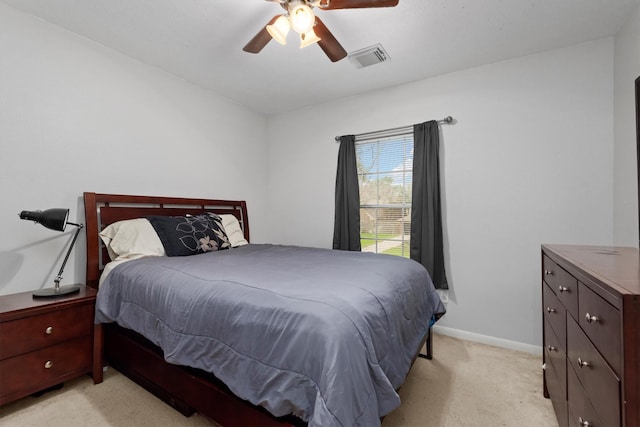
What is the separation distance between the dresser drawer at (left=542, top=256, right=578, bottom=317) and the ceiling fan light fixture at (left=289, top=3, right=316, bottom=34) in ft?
6.14

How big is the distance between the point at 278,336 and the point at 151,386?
133cm

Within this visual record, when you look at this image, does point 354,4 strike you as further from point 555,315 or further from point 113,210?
point 113,210

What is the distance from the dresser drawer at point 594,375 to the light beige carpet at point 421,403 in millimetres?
623

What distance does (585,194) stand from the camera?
2.29 meters

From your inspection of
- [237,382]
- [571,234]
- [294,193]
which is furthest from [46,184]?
[571,234]

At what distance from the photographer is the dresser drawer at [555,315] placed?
1.37 metres

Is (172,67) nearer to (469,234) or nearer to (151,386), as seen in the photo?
(151,386)

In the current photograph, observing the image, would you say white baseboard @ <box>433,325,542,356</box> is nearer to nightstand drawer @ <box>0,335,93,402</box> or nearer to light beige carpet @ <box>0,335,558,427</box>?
light beige carpet @ <box>0,335,558,427</box>

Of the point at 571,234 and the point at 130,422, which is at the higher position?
the point at 571,234

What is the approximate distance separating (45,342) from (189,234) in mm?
1125

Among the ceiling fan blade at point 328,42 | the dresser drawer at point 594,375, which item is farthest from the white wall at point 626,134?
the ceiling fan blade at point 328,42

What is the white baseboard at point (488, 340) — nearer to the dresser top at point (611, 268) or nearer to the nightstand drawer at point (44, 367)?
the dresser top at point (611, 268)

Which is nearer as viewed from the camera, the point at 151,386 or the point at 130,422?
the point at 130,422

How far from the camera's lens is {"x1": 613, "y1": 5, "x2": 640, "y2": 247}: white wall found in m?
1.87
